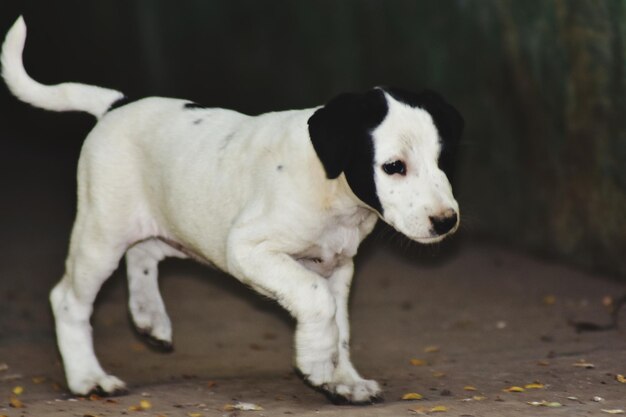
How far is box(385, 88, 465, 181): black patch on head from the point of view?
507 cm

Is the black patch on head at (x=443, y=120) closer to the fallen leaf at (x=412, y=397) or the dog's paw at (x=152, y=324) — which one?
the fallen leaf at (x=412, y=397)

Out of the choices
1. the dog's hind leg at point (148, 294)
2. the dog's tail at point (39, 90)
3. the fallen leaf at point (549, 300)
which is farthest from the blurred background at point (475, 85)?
the dog's tail at point (39, 90)

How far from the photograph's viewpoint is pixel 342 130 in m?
4.98

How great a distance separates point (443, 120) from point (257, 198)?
92cm

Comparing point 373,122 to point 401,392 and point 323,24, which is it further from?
point 323,24

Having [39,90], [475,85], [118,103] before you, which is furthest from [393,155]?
[475,85]

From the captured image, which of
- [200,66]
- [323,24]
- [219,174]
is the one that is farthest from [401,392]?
[200,66]

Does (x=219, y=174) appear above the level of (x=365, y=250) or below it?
above

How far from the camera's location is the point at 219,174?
5.65 m

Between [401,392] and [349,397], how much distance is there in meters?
0.45

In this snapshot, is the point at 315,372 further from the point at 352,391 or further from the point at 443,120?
the point at 443,120

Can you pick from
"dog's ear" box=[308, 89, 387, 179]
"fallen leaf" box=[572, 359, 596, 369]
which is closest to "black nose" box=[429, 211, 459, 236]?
"dog's ear" box=[308, 89, 387, 179]

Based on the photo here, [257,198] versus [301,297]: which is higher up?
[257,198]

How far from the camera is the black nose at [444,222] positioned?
189 inches
